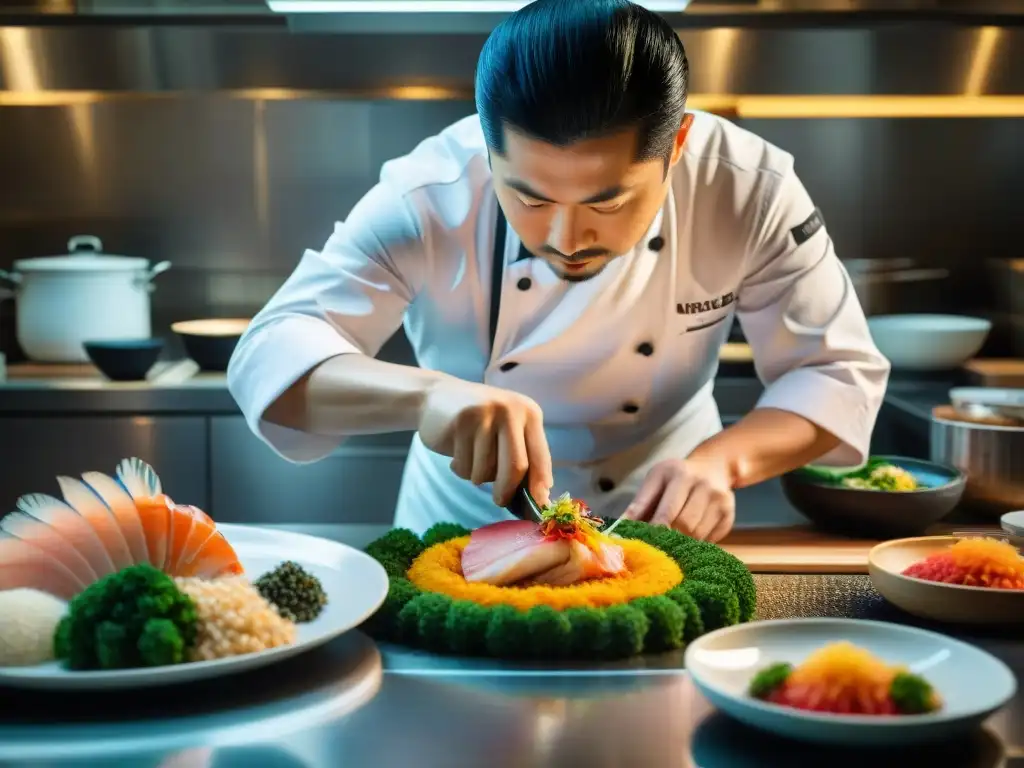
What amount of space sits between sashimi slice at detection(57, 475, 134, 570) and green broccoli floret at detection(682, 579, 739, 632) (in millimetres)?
655

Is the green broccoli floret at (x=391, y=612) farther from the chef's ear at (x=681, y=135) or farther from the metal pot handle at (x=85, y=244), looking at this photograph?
the metal pot handle at (x=85, y=244)

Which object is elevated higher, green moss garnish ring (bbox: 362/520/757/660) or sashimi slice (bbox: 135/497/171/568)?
sashimi slice (bbox: 135/497/171/568)

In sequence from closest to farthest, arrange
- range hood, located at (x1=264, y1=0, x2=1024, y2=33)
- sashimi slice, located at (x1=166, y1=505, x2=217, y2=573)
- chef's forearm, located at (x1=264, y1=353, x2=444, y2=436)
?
1. sashimi slice, located at (x1=166, y1=505, x2=217, y2=573)
2. chef's forearm, located at (x1=264, y1=353, x2=444, y2=436)
3. range hood, located at (x1=264, y1=0, x2=1024, y2=33)

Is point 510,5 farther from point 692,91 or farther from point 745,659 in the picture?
point 745,659

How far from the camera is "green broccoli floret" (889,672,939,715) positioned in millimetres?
1140

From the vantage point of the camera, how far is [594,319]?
2254 mm

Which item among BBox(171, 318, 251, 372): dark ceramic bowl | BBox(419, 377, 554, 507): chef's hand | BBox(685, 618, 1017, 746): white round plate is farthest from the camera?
BBox(171, 318, 251, 372): dark ceramic bowl

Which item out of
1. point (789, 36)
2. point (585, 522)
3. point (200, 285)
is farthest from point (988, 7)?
point (585, 522)

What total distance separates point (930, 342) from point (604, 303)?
6.48ft

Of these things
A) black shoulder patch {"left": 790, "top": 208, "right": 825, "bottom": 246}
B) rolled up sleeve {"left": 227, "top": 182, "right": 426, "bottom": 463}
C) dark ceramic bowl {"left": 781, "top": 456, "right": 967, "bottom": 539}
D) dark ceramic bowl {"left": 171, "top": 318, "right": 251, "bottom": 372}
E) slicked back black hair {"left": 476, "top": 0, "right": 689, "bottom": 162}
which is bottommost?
dark ceramic bowl {"left": 171, "top": 318, "right": 251, "bottom": 372}

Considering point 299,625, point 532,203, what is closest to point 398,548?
point 299,625

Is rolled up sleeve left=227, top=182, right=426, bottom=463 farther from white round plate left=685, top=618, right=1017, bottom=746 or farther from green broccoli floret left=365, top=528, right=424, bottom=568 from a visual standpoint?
white round plate left=685, top=618, right=1017, bottom=746

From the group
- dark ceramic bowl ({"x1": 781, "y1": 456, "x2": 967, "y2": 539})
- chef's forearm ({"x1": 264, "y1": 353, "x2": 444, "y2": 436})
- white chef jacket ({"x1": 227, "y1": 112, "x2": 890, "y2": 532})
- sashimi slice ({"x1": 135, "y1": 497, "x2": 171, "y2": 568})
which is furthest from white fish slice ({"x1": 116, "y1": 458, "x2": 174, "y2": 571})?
dark ceramic bowl ({"x1": 781, "y1": 456, "x2": 967, "y2": 539})

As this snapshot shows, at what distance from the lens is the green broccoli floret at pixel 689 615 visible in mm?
1445
